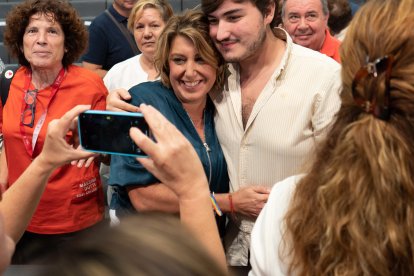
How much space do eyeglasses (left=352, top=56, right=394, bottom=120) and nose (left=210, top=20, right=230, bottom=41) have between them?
1.08m

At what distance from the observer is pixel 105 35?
362 centimetres

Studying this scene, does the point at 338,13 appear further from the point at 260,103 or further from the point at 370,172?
the point at 370,172

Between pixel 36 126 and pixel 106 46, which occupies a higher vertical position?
pixel 106 46

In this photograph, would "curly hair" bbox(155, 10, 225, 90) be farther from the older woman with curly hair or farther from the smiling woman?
the older woman with curly hair

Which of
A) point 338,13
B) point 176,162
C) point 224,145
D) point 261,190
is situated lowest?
point 261,190

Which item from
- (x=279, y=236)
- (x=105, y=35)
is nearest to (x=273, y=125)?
(x=279, y=236)

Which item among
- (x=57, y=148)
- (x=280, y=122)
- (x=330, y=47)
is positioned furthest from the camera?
(x=330, y=47)

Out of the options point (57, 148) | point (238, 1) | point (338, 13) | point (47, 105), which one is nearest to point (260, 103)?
point (238, 1)

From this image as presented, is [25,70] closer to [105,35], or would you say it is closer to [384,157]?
[105,35]

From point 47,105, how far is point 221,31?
0.88m

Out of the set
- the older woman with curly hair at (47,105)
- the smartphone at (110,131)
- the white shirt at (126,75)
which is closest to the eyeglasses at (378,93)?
the smartphone at (110,131)

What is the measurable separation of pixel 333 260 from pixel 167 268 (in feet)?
1.12

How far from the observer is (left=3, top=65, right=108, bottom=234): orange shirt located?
232 cm

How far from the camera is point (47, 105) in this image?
2.36m
